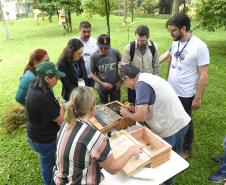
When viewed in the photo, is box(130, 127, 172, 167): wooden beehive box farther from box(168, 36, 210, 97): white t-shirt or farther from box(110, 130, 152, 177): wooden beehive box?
box(168, 36, 210, 97): white t-shirt

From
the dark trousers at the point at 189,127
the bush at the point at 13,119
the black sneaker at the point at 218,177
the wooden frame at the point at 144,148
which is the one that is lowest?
the black sneaker at the point at 218,177

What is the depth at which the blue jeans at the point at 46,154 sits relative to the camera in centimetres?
315

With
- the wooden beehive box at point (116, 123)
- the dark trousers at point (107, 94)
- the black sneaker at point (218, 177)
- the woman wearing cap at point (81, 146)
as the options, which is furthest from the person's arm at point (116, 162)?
the dark trousers at point (107, 94)

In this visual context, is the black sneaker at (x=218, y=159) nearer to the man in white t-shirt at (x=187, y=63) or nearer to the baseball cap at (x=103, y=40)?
the man in white t-shirt at (x=187, y=63)

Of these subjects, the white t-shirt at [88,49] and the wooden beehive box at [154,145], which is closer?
the wooden beehive box at [154,145]

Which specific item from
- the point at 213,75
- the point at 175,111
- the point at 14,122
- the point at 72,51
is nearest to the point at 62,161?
the point at 175,111

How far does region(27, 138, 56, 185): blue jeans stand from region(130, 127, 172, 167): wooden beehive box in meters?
1.07

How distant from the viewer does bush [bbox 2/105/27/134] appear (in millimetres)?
5754

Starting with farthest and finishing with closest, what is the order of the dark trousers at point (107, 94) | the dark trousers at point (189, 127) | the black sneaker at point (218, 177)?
the dark trousers at point (107, 94), the dark trousers at point (189, 127), the black sneaker at point (218, 177)

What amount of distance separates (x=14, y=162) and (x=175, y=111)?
3329 mm

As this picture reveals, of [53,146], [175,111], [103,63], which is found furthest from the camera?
[103,63]

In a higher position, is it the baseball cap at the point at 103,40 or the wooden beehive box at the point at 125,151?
the baseball cap at the point at 103,40

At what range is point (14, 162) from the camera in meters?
4.74

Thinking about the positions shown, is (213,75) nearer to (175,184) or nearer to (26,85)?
(175,184)
